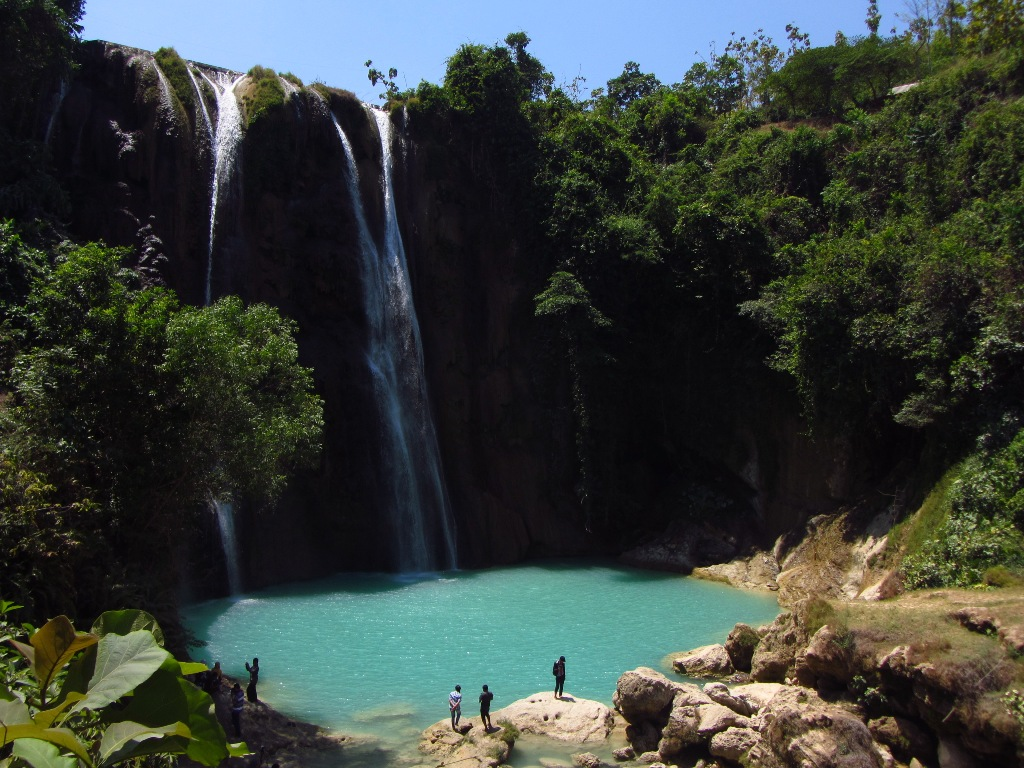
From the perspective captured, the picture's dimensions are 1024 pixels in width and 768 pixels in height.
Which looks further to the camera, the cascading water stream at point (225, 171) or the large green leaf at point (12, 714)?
the cascading water stream at point (225, 171)

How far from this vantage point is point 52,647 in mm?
2855

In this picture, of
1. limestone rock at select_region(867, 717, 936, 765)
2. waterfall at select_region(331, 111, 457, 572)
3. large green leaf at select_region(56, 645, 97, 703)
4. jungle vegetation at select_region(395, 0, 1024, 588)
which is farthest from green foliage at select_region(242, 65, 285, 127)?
large green leaf at select_region(56, 645, 97, 703)

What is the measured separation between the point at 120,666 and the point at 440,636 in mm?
16122

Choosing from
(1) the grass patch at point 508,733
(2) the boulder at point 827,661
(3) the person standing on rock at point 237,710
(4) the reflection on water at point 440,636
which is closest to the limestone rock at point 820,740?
(2) the boulder at point 827,661

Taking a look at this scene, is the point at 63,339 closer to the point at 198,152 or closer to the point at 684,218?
the point at 198,152

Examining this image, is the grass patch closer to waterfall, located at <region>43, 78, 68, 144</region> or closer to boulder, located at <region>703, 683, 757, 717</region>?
boulder, located at <region>703, 683, 757, 717</region>

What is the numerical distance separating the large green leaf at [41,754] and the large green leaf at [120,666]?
0.25 meters

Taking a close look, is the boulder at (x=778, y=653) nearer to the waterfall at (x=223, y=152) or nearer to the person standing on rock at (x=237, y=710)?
the person standing on rock at (x=237, y=710)

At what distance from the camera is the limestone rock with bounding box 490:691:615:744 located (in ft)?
42.3

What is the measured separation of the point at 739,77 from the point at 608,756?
54.4 metres

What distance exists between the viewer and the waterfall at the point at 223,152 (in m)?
25.1

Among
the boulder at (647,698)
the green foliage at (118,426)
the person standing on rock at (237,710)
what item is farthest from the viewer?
the boulder at (647,698)

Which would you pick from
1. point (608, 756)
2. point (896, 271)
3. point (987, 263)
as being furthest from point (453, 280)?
point (608, 756)

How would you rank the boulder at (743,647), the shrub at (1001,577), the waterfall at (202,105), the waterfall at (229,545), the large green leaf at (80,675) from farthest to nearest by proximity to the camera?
1. the waterfall at (202,105)
2. the waterfall at (229,545)
3. the boulder at (743,647)
4. the shrub at (1001,577)
5. the large green leaf at (80,675)
